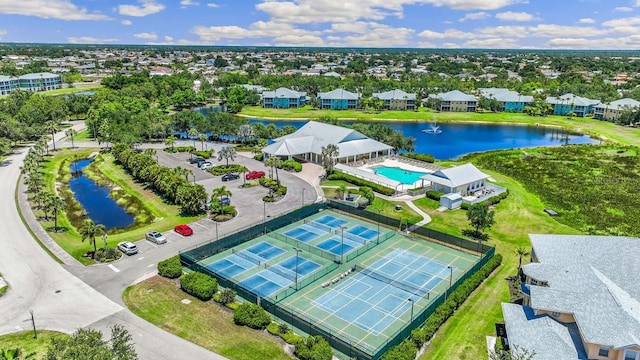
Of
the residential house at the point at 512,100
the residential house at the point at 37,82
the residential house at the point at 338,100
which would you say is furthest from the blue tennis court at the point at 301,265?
the residential house at the point at 37,82

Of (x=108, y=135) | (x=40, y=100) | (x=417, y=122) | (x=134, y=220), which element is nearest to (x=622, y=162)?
(x=417, y=122)

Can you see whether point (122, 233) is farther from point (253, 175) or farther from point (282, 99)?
point (282, 99)

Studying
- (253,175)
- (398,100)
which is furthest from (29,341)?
(398,100)

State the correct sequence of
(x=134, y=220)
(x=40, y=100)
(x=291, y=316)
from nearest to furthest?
(x=291, y=316), (x=134, y=220), (x=40, y=100)

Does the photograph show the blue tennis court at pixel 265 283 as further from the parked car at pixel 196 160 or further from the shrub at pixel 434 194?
the parked car at pixel 196 160

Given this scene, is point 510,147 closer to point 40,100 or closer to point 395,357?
point 395,357

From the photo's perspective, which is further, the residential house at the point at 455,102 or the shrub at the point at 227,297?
the residential house at the point at 455,102
